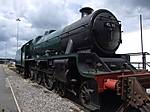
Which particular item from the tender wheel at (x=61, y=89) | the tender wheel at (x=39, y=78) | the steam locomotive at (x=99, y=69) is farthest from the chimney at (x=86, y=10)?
the tender wheel at (x=39, y=78)

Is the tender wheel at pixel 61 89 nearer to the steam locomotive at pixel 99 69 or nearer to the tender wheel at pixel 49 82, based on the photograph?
the steam locomotive at pixel 99 69

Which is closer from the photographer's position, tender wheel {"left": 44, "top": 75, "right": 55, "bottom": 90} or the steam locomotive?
the steam locomotive

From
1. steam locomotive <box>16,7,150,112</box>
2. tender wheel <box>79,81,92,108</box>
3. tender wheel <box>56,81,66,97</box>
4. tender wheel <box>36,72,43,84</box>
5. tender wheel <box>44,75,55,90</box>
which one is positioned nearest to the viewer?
steam locomotive <box>16,7,150,112</box>

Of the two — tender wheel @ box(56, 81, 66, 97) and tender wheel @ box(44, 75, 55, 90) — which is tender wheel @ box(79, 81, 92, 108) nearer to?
tender wheel @ box(56, 81, 66, 97)

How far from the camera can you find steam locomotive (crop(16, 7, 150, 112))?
8664 millimetres

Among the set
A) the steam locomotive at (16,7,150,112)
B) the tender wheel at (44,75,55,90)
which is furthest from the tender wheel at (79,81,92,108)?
the tender wheel at (44,75,55,90)

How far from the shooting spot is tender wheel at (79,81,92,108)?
10877 millimetres

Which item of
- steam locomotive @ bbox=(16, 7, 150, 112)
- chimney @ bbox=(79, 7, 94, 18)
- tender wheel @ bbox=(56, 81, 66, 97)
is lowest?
tender wheel @ bbox=(56, 81, 66, 97)

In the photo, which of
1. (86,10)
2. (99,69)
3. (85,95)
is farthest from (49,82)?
(99,69)

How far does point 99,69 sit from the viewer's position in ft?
36.7

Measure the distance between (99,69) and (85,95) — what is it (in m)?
1.12

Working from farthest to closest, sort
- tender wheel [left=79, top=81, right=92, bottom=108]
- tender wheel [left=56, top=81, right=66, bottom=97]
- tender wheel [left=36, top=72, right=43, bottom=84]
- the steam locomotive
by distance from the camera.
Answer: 1. tender wheel [left=36, top=72, right=43, bottom=84]
2. tender wheel [left=56, top=81, right=66, bottom=97]
3. tender wheel [left=79, top=81, right=92, bottom=108]
4. the steam locomotive

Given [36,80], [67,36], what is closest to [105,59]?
[67,36]

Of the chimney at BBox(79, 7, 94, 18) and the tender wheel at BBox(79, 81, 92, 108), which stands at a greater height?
the chimney at BBox(79, 7, 94, 18)
